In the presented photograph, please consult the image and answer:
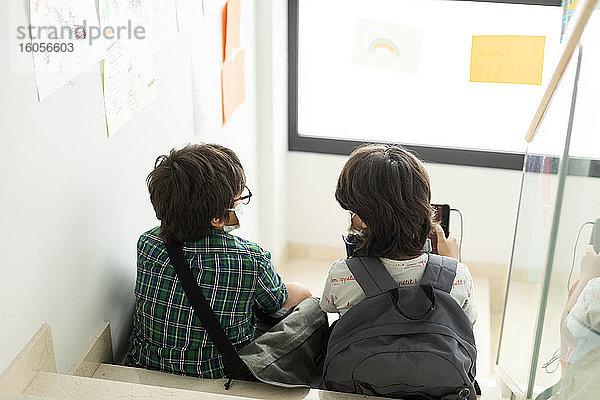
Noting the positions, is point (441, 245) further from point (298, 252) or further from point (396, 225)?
point (298, 252)

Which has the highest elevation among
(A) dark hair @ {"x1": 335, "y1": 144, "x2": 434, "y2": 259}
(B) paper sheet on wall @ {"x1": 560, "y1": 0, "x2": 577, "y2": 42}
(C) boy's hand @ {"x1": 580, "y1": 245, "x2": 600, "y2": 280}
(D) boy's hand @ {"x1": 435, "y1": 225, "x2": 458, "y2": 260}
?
(B) paper sheet on wall @ {"x1": 560, "y1": 0, "x2": 577, "y2": 42}

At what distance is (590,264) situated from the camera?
1.48 m

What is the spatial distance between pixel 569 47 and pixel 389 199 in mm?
492

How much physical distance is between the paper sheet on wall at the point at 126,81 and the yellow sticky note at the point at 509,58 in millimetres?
1478

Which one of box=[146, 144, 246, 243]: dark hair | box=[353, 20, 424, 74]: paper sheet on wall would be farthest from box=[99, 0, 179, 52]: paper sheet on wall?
box=[353, 20, 424, 74]: paper sheet on wall

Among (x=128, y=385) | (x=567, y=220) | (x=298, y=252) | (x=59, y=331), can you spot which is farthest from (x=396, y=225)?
(x=298, y=252)

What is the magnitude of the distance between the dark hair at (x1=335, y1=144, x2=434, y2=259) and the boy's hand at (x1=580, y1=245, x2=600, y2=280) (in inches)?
13.9

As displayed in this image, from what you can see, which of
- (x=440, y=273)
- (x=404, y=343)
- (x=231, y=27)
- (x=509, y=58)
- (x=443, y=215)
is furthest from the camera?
(x=509, y=58)

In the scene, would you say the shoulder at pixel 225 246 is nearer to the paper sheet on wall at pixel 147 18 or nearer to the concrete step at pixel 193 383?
the concrete step at pixel 193 383

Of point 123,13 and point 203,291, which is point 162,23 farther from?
point 203,291

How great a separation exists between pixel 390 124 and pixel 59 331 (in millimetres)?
1862

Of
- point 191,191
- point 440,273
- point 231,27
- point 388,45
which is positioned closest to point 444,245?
point 440,273

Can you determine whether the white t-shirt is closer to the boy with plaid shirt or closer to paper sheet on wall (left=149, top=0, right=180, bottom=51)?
the boy with plaid shirt

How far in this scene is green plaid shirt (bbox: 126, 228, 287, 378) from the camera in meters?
1.70
